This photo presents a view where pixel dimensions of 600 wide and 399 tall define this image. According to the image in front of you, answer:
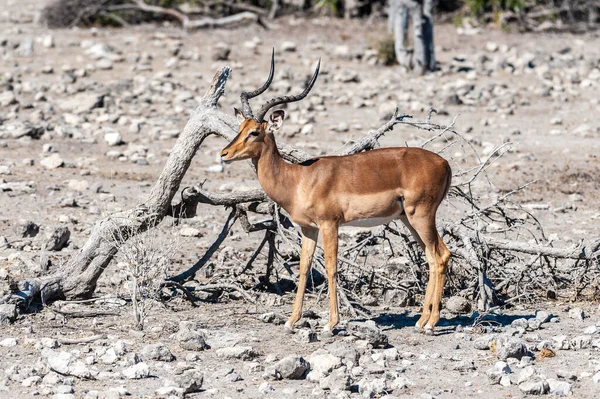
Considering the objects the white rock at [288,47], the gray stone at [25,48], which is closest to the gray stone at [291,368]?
the gray stone at [25,48]

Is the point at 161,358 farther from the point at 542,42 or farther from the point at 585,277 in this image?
the point at 542,42

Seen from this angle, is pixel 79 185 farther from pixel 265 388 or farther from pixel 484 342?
pixel 265 388

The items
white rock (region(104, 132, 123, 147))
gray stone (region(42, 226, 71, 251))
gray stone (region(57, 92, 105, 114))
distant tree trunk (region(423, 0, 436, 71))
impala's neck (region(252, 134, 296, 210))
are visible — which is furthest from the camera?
distant tree trunk (region(423, 0, 436, 71))

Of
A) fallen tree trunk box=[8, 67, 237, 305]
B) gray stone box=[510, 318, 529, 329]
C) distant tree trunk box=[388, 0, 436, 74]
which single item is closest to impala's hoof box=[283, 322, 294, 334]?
fallen tree trunk box=[8, 67, 237, 305]

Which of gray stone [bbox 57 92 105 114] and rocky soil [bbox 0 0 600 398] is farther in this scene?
gray stone [bbox 57 92 105 114]

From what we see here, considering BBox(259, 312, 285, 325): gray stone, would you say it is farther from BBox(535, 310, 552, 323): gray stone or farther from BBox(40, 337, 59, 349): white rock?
BBox(535, 310, 552, 323): gray stone

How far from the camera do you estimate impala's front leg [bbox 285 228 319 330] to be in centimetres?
808

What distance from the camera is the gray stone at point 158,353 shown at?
7.31 metres

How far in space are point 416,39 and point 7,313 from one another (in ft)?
45.6

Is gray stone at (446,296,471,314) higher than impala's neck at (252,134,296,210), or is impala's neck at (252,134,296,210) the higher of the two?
impala's neck at (252,134,296,210)

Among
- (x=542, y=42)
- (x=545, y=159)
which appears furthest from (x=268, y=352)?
(x=542, y=42)

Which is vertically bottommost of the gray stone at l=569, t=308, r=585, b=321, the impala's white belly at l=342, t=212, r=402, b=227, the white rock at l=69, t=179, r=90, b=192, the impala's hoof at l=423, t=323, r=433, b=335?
the white rock at l=69, t=179, r=90, b=192

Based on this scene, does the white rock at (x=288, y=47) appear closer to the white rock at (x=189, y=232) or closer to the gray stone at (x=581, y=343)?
the white rock at (x=189, y=232)

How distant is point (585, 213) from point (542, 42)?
41.9 ft
